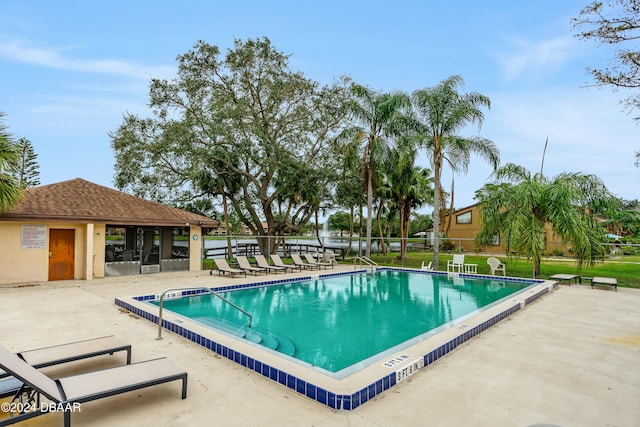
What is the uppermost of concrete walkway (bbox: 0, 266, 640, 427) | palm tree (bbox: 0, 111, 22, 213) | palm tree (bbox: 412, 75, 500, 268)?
palm tree (bbox: 412, 75, 500, 268)

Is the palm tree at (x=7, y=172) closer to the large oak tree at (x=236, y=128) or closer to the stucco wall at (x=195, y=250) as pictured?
the stucco wall at (x=195, y=250)

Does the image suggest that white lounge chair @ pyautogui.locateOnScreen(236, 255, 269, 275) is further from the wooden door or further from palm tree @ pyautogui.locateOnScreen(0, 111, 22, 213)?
palm tree @ pyautogui.locateOnScreen(0, 111, 22, 213)

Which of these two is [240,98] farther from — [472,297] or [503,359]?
[503,359]

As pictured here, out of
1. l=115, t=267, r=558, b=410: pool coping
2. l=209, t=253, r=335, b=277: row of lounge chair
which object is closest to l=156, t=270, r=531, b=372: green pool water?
l=115, t=267, r=558, b=410: pool coping

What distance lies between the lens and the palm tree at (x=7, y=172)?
9.03 metres

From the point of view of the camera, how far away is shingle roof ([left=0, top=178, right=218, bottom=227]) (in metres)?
11.9

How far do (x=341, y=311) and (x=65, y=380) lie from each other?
6.80m

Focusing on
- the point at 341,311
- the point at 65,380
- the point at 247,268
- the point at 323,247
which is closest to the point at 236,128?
the point at 323,247

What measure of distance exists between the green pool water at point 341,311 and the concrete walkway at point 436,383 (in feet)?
5.36

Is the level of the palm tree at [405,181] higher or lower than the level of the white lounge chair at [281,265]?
higher

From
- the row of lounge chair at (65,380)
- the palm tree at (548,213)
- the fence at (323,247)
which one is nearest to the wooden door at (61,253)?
the fence at (323,247)

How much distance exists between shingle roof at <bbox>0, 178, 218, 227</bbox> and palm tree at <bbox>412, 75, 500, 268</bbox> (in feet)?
34.3

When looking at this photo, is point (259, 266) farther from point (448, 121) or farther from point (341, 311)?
point (448, 121)

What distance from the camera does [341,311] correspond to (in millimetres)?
9477
